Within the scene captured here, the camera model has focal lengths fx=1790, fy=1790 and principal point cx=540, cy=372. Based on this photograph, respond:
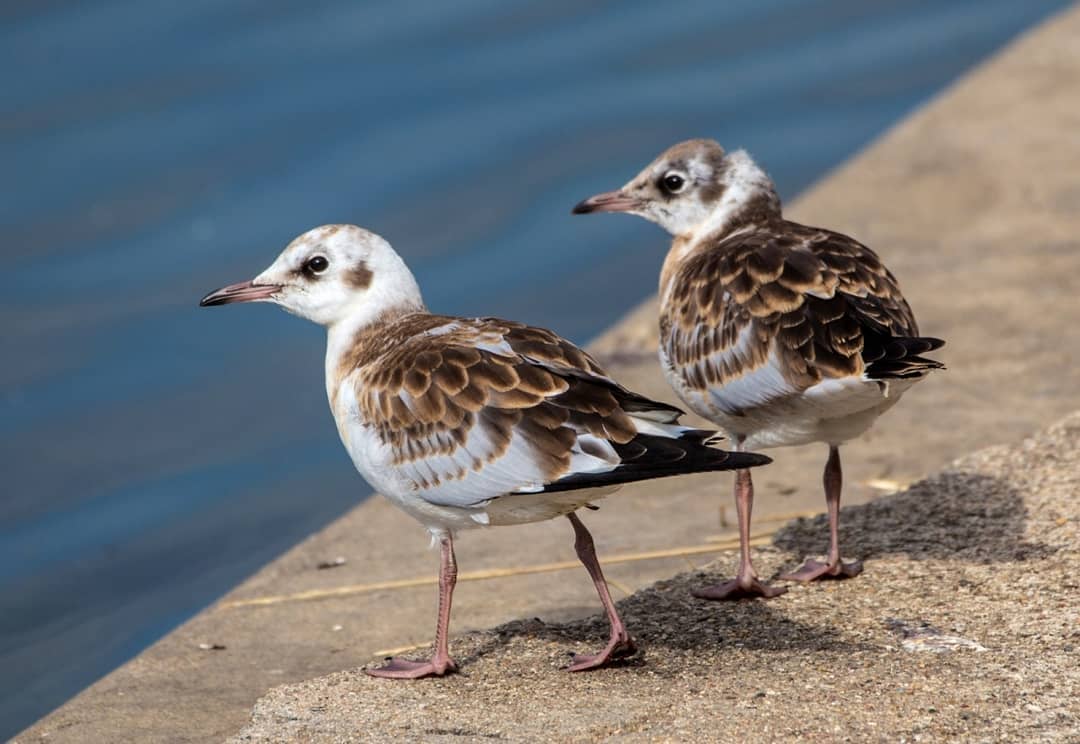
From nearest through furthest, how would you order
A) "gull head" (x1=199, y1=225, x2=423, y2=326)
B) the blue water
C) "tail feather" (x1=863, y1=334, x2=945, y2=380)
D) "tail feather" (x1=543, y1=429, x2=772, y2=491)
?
"tail feather" (x1=543, y1=429, x2=772, y2=491)
"tail feather" (x1=863, y1=334, x2=945, y2=380)
"gull head" (x1=199, y1=225, x2=423, y2=326)
the blue water

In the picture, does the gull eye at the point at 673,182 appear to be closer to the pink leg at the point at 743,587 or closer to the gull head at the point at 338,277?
the gull head at the point at 338,277

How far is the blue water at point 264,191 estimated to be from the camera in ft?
32.0

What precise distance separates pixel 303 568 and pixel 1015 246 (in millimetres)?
5140

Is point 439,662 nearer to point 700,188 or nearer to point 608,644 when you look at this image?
point 608,644

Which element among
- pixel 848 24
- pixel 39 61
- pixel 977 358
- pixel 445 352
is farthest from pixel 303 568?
pixel 848 24

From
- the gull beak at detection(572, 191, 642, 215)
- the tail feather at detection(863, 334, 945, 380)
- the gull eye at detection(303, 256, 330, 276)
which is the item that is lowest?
the tail feather at detection(863, 334, 945, 380)

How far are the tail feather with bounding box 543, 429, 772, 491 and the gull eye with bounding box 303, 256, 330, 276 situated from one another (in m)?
1.59

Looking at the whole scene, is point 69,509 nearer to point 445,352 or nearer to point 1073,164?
point 445,352

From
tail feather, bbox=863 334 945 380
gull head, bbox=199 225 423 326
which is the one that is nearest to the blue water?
gull head, bbox=199 225 423 326

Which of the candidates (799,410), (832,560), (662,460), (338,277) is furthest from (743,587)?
(338,277)

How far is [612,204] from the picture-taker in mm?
8102

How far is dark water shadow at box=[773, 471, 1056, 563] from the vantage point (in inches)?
266

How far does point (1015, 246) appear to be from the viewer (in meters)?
10.9

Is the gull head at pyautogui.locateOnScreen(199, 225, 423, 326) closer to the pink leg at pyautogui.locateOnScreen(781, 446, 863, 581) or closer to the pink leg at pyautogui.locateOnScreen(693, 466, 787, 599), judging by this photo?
the pink leg at pyautogui.locateOnScreen(693, 466, 787, 599)
